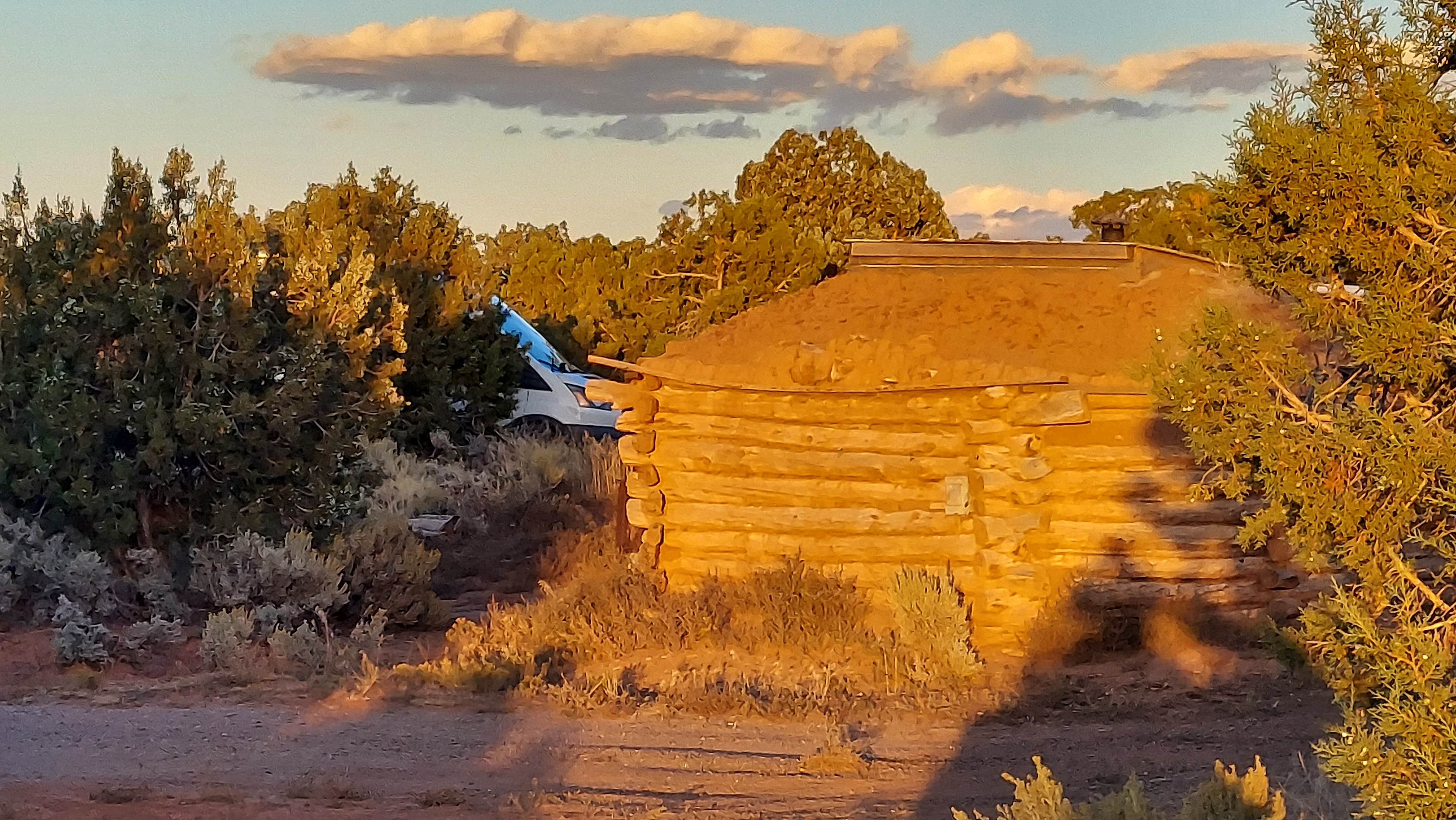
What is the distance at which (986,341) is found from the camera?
11.0 m

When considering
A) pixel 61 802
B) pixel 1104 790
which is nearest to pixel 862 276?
pixel 1104 790

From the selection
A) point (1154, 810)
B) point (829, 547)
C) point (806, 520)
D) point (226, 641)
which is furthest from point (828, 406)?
point (1154, 810)

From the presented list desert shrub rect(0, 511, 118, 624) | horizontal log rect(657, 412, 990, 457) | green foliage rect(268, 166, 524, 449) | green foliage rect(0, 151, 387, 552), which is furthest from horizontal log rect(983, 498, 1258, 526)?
green foliage rect(268, 166, 524, 449)

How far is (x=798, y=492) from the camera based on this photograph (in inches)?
424

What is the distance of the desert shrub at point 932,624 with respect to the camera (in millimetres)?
9133

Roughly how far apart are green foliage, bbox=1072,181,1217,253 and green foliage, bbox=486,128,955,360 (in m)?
3.20

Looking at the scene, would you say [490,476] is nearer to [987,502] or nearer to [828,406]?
[828,406]

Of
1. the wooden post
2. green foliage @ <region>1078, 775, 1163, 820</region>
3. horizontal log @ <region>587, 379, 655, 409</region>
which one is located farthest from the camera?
the wooden post

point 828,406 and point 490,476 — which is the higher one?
point 828,406

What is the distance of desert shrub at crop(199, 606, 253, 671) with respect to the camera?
10.1 meters

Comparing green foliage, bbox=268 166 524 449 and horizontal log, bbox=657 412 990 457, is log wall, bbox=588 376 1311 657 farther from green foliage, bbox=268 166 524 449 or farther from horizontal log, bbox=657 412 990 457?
green foliage, bbox=268 166 524 449

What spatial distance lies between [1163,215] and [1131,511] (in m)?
14.0

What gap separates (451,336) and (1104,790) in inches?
527

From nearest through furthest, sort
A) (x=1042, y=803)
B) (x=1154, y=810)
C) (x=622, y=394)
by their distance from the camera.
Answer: (x=1042, y=803), (x=1154, y=810), (x=622, y=394)
